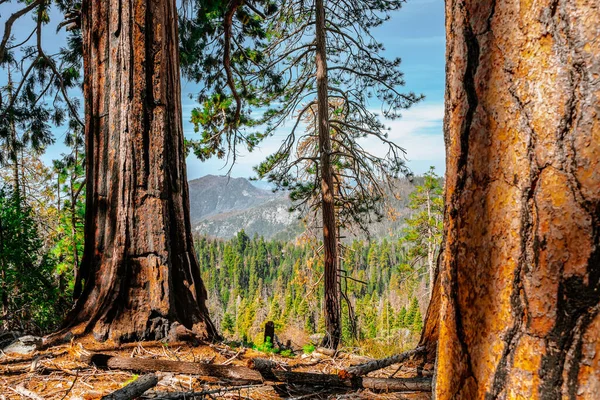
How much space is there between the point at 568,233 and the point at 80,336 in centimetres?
291

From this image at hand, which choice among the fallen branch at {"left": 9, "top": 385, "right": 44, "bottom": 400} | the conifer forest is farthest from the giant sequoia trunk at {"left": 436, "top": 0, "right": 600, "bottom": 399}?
the fallen branch at {"left": 9, "top": 385, "right": 44, "bottom": 400}

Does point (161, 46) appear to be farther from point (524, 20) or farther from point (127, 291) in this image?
point (524, 20)

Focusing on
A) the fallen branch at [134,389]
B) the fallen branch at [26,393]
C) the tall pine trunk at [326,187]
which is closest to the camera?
the fallen branch at [134,389]

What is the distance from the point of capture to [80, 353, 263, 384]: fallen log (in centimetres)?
201

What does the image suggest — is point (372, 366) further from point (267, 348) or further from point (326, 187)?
point (326, 187)

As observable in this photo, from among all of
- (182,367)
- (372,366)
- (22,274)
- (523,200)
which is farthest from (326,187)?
(523,200)

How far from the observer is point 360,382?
1.95 meters

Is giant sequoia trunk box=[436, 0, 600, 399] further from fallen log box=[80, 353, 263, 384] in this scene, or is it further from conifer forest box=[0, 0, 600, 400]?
fallen log box=[80, 353, 263, 384]

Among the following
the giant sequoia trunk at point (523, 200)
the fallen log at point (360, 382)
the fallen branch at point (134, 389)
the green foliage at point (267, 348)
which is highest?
the giant sequoia trunk at point (523, 200)

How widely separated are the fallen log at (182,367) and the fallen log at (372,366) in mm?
412

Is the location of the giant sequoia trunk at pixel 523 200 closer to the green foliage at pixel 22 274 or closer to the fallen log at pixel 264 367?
the fallen log at pixel 264 367

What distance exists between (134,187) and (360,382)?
201 centimetres

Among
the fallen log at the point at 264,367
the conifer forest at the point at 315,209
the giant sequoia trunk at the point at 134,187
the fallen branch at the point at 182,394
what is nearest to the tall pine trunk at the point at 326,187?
the conifer forest at the point at 315,209

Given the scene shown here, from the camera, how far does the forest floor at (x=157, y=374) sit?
6.22 ft
